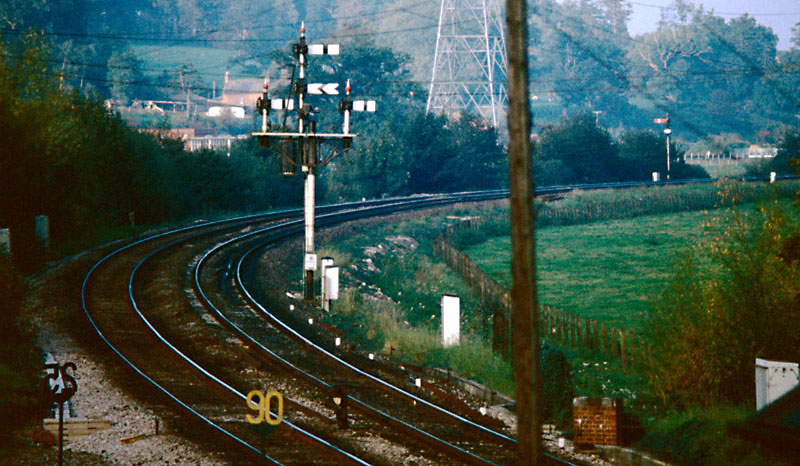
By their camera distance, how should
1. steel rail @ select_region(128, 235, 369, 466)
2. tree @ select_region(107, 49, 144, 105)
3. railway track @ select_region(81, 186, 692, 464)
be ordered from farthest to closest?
tree @ select_region(107, 49, 144, 105)
railway track @ select_region(81, 186, 692, 464)
steel rail @ select_region(128, 235, 369, 466)

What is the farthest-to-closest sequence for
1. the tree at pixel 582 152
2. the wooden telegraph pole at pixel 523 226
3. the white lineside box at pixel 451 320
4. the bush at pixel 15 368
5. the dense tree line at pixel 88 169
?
the tree at pixel 582 152, the dense tree line at pixel 88 169, the white lineside box at pixel 451 320, the bush at pixel 15 368, the wooden telegraph pole at pixel 523 226

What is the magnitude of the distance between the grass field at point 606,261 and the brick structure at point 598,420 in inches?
369

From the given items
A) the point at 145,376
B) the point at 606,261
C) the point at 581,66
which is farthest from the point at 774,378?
the point at 581,66

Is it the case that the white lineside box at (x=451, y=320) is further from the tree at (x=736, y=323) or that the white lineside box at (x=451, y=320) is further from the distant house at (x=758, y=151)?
the distant house at (x=758, y=151)

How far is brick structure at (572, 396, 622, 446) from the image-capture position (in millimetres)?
14852

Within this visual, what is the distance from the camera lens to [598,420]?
1486 centimetres

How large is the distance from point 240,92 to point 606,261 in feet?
352

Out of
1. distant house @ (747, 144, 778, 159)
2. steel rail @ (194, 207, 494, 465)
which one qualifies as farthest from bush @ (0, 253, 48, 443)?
distant house @ (747, 144, 778, 159)

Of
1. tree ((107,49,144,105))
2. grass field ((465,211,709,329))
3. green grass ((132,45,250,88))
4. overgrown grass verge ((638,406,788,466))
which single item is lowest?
grass field ((465,211,709,329))

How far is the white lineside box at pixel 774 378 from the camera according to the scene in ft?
42.4

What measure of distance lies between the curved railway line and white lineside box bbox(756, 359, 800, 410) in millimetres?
3312

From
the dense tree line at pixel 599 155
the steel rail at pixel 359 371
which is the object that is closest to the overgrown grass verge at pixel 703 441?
the steel rail at pixel 359 371

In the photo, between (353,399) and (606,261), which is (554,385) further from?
(606,261)

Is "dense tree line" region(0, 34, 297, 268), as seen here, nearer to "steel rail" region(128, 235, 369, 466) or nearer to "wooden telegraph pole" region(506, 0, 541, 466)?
"steel rail" region(128, 235, 369, 466)
